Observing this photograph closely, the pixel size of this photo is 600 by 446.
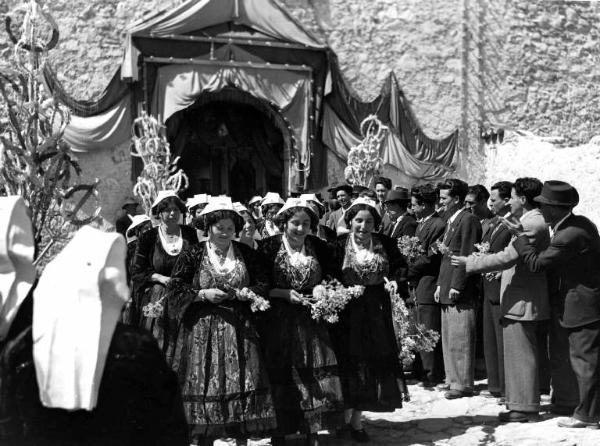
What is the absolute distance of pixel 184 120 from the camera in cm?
1402

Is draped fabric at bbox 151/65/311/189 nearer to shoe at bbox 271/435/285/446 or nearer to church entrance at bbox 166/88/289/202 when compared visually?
church entrance at bbox 166/88/289/202

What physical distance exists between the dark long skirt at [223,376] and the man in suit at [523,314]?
181 cm

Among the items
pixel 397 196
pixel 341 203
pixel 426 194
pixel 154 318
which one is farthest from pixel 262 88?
pixel 154 318

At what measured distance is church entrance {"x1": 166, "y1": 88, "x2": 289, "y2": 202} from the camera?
14.2 meters

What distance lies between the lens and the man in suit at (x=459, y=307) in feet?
21.6

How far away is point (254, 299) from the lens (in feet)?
15.9

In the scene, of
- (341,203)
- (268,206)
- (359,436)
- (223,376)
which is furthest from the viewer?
(341,203)

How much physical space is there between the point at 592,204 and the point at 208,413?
1080cm

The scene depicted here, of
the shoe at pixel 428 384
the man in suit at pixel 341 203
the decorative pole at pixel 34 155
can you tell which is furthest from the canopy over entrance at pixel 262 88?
the decorative pole at pixel 34 155

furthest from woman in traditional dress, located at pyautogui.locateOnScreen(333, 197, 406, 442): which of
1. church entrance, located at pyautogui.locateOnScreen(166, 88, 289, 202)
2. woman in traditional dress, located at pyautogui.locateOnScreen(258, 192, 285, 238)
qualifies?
church entrance, located at pyautogui.locateOnScreen(166, 88, 289, 202)

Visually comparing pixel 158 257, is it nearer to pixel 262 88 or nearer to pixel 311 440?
pixel 311 440

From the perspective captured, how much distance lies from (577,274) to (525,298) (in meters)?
0.38

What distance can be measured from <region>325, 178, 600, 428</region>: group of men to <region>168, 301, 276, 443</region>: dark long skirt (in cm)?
180

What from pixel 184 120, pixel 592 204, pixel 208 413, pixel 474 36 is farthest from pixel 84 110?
pixel 208 413
